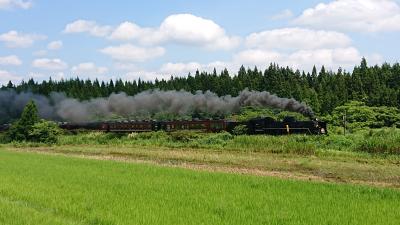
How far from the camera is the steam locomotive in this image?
40312mm

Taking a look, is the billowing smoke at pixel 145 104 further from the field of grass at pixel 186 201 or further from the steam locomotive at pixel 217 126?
the field of grass at pixel 186 201

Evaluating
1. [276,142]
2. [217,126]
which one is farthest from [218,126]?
[276,142]

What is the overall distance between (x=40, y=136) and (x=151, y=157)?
74.9ft

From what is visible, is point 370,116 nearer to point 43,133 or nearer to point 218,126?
point 218,126

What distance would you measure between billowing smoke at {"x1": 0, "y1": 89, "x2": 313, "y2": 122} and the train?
3339 millimetres

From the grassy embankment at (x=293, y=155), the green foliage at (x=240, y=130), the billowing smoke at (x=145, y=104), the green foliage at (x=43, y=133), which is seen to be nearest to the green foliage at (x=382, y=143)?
the grassy embankment at (x=293, y=155)

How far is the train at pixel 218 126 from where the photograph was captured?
40344 millimetres

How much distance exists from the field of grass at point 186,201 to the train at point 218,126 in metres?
22.4

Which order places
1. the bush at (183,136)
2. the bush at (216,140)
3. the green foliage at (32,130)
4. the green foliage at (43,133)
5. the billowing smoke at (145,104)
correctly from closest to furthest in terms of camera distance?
the bush at (216,140) < the bush at (183,136) < the billowing smoke at (145,104) < the green foliage at (43,133) < the green foliage at (32,130)

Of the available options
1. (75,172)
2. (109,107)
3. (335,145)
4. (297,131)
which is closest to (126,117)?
(109,107)

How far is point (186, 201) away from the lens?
42.8 ft

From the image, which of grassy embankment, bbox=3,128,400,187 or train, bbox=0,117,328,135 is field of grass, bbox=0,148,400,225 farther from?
train, bbox=0,117,328,135

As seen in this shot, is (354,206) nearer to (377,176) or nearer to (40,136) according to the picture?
(377,176)

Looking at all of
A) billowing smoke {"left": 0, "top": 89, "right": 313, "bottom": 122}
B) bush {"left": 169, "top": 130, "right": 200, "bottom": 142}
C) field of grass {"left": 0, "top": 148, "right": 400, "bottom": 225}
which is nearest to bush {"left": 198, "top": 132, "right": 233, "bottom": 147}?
bush {"left": 169, "top": 130, "right": 200, "bottom": 142}
